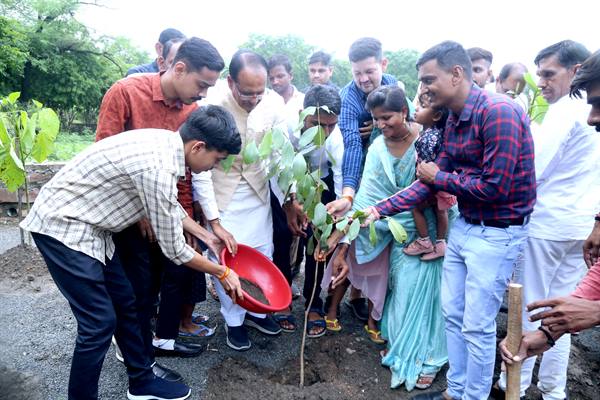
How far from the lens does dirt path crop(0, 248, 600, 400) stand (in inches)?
91.2

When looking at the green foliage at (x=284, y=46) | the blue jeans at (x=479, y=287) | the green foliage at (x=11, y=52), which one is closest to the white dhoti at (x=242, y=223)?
the blue jeans at (x=479, y=287)

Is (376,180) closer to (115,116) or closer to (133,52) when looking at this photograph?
(115,116)

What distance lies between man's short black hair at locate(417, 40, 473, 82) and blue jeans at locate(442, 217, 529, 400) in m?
0.73

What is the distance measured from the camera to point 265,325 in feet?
9.91

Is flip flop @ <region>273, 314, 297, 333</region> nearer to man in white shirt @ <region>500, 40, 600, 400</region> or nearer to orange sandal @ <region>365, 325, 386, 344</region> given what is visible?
orange sandal @ <region>365, 325, 386, 344</region>

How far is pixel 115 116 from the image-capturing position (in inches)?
89.6

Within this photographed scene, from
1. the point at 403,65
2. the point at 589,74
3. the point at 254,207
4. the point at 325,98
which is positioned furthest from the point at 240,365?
the point at 403,65

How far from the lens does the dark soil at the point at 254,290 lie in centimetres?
241

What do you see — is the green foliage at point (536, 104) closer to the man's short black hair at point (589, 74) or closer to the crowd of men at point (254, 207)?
the crowd of men at point (254, 207)

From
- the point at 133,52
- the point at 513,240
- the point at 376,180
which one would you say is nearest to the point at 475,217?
the point at 513,240

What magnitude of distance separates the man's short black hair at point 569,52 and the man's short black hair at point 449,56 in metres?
0.58

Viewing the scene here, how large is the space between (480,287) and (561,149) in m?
0.79

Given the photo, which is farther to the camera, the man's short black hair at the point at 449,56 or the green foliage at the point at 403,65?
the green foliage at the point at 403,65

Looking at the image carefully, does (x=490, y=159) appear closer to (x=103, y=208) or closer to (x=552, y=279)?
(x=552, y=279)
